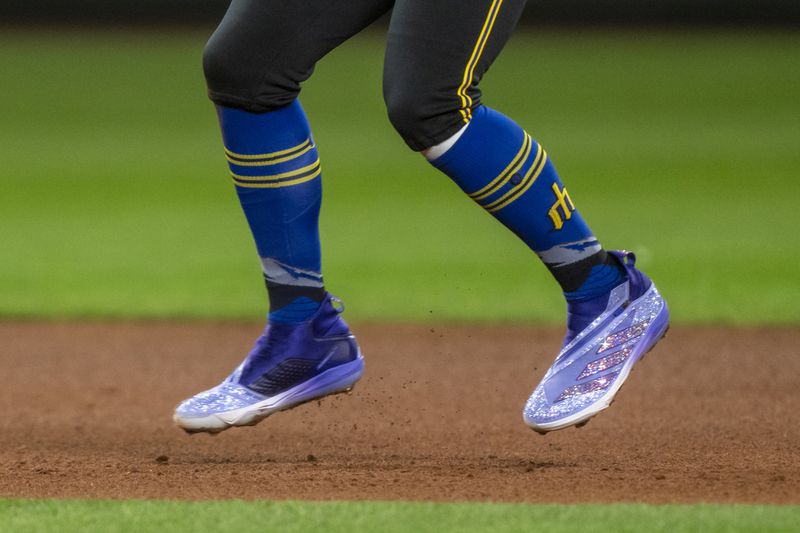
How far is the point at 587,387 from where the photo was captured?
305 cm

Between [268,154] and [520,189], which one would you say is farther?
[268,154]

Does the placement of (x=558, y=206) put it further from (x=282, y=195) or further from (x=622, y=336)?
(x=282, y=195)

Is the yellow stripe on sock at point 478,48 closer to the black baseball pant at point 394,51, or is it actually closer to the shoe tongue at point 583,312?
the black baseball pant at point 394,51

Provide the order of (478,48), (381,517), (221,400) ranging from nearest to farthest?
(381,517)
(478,48)
(221,400)

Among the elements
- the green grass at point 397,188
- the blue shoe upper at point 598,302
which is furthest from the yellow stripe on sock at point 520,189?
the green grass at point 397,188

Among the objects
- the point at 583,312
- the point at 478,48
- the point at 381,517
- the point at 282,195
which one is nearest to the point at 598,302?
the point at 583,312

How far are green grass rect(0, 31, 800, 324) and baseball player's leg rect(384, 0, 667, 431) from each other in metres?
2.46

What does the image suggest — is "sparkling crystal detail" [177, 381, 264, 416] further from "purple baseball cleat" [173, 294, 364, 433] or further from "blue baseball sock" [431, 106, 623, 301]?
"blue baseball sock" [431, 106, 623, 301]

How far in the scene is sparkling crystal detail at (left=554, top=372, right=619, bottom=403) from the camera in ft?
9.99

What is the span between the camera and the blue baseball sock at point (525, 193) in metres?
2.96

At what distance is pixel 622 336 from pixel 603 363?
85 mm

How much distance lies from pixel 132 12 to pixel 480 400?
1780 cm

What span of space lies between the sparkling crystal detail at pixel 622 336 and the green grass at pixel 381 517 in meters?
0.58

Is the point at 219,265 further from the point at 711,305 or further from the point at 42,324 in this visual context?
the point at 711,305
